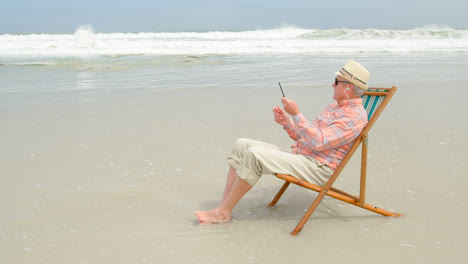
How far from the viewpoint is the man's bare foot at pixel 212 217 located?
344 centimetres

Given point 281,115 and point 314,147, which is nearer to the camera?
point 314,147

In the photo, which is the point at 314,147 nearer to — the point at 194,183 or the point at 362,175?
the point at 362,175

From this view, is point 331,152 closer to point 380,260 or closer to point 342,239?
point 342,239

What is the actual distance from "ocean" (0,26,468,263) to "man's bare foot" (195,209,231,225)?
6 centimetres

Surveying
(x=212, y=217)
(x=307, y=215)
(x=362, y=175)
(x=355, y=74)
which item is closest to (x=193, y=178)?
(x=212, y=217)

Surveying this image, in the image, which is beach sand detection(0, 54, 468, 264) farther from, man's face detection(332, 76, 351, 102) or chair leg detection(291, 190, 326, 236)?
man's face detection(332, 76, 351, 102)

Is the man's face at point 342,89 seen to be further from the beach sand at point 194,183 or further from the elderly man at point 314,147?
the beach sand at point 194,183

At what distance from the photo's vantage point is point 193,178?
4520 millimetres

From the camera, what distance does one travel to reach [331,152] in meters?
3.40

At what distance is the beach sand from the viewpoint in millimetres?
3109

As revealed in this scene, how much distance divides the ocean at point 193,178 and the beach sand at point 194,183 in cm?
1

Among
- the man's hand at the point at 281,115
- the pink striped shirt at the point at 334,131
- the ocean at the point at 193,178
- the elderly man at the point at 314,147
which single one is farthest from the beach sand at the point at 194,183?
the man's hand at the point at 281,115

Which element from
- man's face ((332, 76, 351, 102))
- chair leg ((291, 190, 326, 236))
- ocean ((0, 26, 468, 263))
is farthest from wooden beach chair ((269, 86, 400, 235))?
man's face ((332, 76, 351, 102))

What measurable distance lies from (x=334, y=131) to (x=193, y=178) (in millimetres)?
1735
